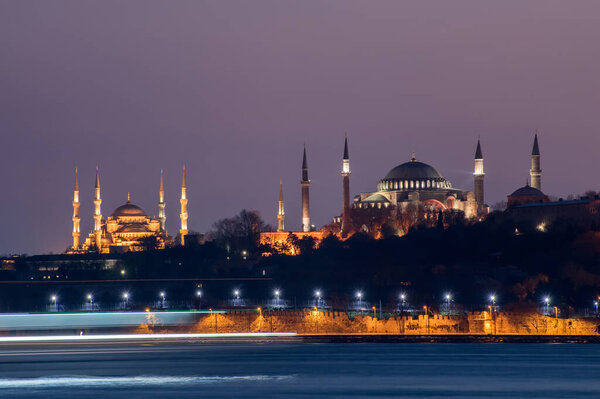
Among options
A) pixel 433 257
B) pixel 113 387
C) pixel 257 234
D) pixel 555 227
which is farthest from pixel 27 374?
pixel 257 234

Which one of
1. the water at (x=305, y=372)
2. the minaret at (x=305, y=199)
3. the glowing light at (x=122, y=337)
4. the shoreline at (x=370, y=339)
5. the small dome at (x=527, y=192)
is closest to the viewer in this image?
the water at (x=305, y=372)

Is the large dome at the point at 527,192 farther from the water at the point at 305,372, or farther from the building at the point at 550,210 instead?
the water at the point at 305,372

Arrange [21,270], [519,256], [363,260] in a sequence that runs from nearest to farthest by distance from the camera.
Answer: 1. [519,256]
2. [363,260]
3. [21,270]

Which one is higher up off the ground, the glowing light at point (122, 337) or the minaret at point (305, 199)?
the minaret at point (305, 199)

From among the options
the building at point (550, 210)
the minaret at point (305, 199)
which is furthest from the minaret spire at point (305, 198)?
the building at point (550, 210)

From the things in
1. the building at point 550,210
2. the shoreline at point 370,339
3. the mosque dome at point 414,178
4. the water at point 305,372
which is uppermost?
the mosque dome at point 414,178

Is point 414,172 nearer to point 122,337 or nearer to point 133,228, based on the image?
point 133,228

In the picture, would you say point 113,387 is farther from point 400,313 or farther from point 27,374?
point 400,313
